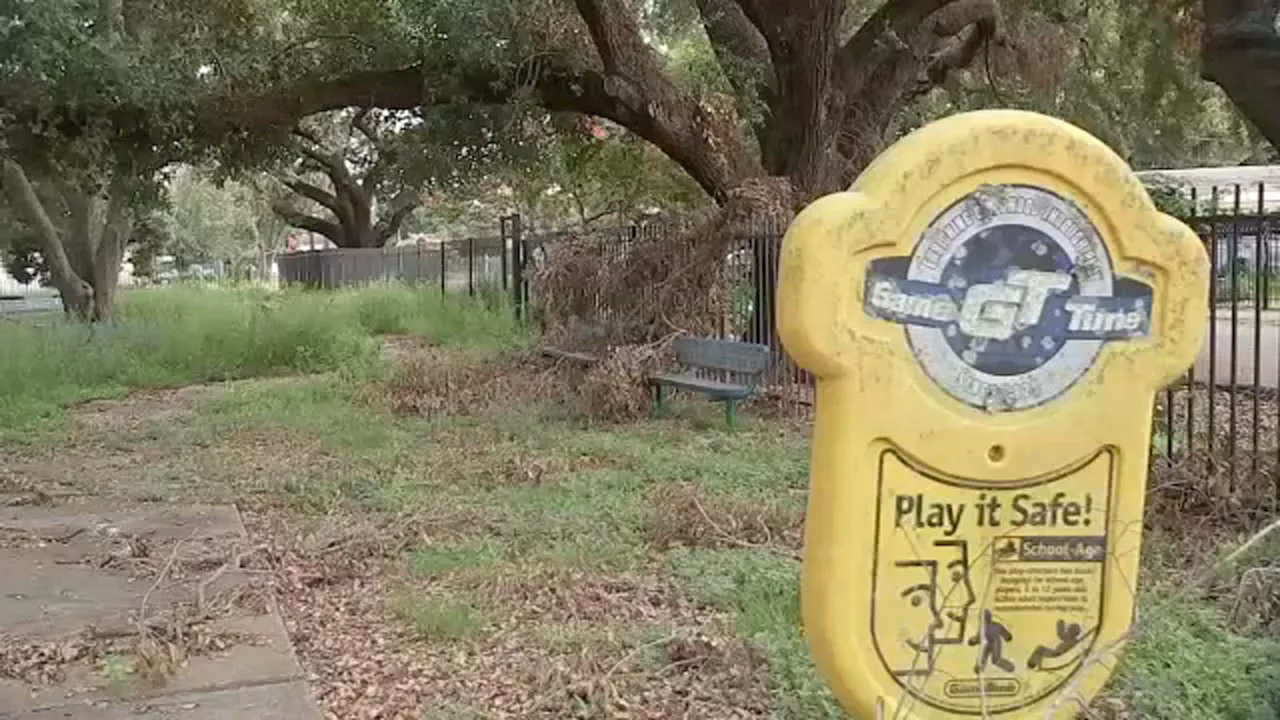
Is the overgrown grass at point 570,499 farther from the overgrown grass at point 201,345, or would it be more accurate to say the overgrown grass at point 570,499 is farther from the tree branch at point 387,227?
the tree branch at point 387,227

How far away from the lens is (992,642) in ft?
10.1

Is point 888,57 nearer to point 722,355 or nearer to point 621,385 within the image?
point 722,355

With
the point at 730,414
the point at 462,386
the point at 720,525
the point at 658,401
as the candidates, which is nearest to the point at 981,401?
the point at 720,525

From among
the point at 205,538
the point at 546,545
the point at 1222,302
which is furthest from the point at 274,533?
the point at 1222,302

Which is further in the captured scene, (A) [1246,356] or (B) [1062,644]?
(A) [1246,356]

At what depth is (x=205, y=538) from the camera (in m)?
7.08

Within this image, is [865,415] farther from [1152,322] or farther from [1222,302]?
[1222,302]

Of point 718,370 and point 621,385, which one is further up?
point 718,370

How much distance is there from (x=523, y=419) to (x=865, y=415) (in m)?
8.47

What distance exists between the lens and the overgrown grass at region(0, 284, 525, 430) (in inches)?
569

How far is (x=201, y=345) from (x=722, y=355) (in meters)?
8.55

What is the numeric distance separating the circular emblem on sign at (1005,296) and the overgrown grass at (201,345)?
10.6 meters

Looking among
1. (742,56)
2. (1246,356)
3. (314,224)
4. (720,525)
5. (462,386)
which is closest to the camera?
Result: (720,525)

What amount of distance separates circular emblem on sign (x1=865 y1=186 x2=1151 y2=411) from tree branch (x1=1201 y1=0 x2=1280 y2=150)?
4.95 metres
